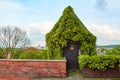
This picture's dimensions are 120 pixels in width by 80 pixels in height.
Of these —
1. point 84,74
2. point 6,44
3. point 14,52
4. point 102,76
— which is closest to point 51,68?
point 84,74

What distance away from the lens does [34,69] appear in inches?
765

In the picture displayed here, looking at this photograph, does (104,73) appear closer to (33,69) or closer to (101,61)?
(101,61)

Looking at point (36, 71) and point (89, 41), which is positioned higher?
point (89, 41)

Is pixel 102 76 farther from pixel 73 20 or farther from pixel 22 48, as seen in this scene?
pixel 22 48

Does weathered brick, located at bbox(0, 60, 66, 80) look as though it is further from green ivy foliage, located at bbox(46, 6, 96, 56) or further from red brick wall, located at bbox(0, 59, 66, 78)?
green ivy foliage, located at bbox(46, 6, 96, 56)

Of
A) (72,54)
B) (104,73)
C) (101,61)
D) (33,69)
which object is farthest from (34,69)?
(104,73)

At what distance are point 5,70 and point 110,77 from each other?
690 centimetres

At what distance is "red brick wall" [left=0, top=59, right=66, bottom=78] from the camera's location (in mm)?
19375

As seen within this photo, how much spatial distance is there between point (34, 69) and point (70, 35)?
4216 millimetres

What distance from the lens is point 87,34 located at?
2195 centimetres

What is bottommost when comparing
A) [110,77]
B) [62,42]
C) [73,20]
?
[110,77]

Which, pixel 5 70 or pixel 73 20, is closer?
pixel 5 70

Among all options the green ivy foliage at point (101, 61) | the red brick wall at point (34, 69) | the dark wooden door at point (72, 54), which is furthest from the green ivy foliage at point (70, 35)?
the green ivy foliage at point (101, 61)

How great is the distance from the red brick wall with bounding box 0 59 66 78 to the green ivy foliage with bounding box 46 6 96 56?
9.38 feet
